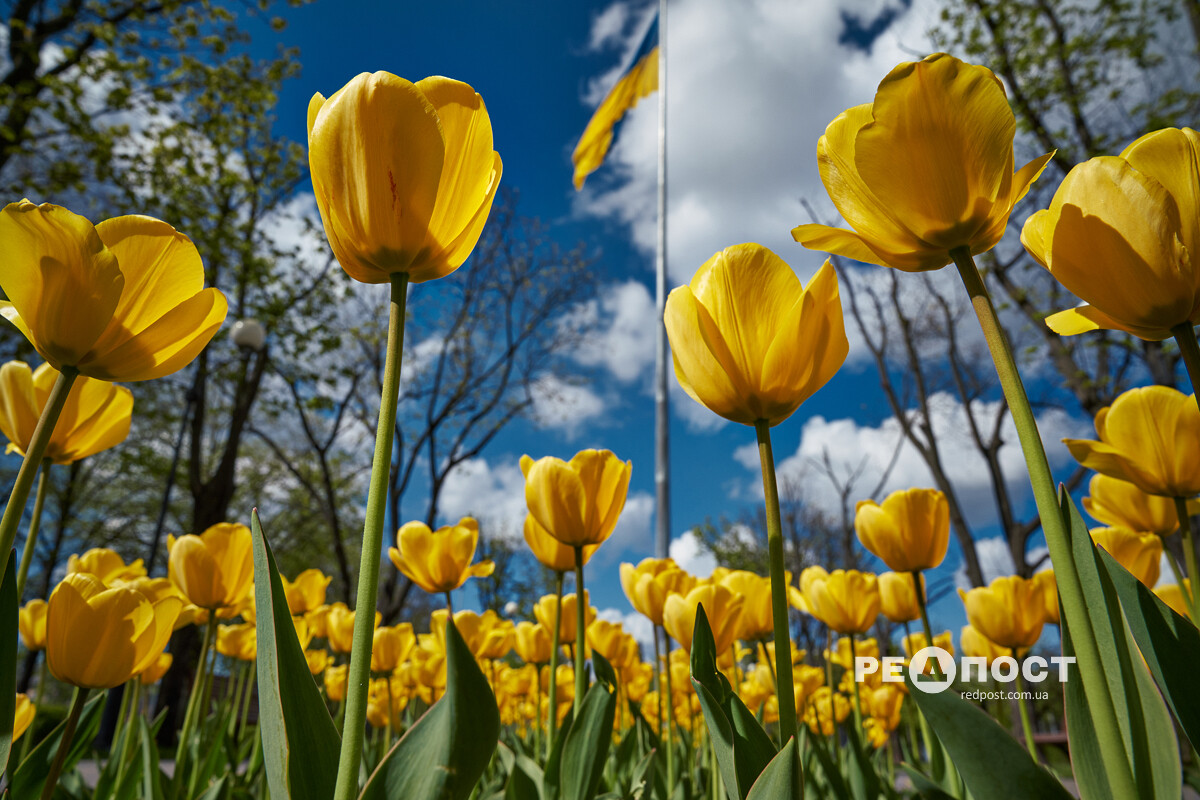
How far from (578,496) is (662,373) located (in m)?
7.77

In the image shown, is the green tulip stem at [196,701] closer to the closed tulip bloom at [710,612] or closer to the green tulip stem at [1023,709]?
the closed tulip bloom at [710,612]

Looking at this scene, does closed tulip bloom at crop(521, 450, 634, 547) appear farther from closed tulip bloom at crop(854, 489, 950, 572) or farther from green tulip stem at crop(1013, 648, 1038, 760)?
green tulip stem at crop(1013, 648, 1038, 760)

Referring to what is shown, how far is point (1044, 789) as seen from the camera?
482mm

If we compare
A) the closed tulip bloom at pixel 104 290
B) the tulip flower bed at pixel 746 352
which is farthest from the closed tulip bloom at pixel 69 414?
the closed tulip bloom at pixel 104 290

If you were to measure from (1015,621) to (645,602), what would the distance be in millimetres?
861

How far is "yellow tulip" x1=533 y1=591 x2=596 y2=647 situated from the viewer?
5.88 ft

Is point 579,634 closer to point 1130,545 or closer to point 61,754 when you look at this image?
point 61,754

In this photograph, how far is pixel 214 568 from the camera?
1348mm

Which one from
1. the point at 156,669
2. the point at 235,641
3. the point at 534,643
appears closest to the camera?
the point at 156,669

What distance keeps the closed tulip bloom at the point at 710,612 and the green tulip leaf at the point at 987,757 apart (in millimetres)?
807

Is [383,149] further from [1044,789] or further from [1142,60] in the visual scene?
[1142,60]

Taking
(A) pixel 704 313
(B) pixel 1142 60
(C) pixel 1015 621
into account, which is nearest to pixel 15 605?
(A) pixel 704 313

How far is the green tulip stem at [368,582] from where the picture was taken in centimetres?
44

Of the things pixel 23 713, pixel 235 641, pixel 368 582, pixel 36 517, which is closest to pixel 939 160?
pixel 368 582
